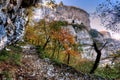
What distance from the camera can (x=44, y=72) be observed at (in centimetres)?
3609

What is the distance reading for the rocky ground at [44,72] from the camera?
32144 mm

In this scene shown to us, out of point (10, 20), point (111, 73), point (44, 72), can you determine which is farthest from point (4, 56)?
point (111, 73)

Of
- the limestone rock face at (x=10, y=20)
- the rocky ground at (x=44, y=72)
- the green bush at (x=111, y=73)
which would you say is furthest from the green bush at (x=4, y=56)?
the green bush at (x=111, y=73)

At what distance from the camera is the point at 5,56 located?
3441cm

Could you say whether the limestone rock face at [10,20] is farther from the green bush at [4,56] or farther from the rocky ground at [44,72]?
the rocky ground at [44,72]

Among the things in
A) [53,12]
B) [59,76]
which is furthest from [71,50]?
[53,12]

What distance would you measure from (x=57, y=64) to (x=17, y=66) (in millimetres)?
9327

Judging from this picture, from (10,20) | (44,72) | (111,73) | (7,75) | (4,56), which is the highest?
(10,20)

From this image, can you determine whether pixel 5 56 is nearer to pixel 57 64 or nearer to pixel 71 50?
pixel 57 64

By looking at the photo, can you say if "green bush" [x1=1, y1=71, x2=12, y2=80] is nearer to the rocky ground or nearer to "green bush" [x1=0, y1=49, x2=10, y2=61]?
the rocky ground

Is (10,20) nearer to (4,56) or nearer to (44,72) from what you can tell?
(4,56)

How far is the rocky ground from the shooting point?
105 feet

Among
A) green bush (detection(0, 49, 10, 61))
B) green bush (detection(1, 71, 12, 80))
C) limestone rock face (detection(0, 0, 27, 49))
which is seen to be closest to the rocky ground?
green bush (detection(1, 71, 12, 80))

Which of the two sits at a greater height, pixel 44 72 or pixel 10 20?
pixel 10 20
